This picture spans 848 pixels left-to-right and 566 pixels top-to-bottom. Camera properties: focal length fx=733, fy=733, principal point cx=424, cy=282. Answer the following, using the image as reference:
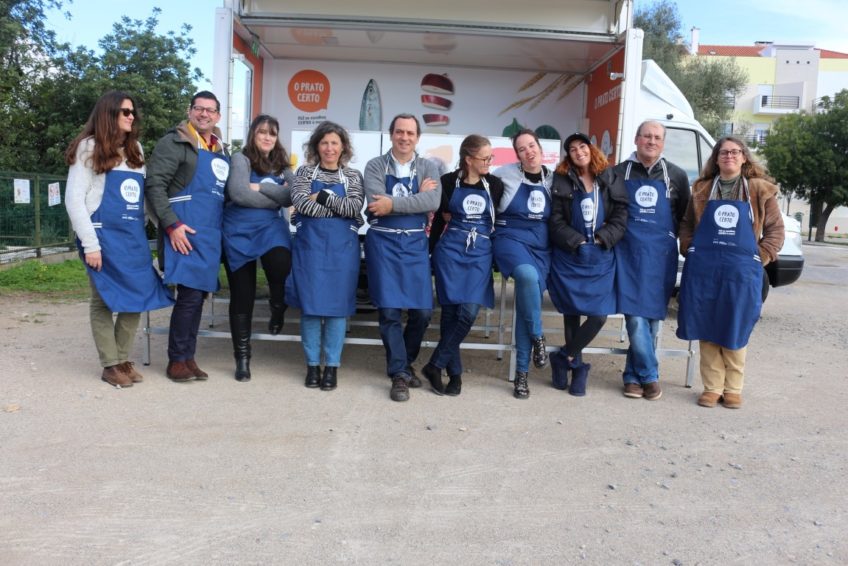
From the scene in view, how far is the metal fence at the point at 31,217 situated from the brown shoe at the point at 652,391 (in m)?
10.2

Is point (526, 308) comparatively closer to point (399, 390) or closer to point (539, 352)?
point (539, 352)

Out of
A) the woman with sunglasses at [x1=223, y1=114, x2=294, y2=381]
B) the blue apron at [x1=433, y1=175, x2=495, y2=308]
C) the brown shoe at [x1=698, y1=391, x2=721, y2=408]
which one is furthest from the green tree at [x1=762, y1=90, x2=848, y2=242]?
the woman with sunglasses at [x1=223, y1=114, x2=294, y2=381]

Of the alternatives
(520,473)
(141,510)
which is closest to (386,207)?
(520,473)

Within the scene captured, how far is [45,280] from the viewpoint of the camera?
35.0 ft

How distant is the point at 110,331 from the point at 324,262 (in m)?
1.52

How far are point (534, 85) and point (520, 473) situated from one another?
5.39 metres

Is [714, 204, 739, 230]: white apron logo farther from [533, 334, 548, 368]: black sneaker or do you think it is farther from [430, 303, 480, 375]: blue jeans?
[430, 303, 480, 375]: blue jeans

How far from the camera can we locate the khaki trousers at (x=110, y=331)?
16.2 feet

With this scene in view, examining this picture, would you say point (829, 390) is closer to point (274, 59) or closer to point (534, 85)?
point (534, 85)

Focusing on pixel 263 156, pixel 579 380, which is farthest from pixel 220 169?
pixel 579 380

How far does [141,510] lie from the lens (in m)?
3.12

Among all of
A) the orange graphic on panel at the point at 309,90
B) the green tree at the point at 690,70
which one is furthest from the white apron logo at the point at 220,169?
the green tree at the point at 690,70

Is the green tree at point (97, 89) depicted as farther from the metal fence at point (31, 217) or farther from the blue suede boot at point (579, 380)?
the blue suede boot at point (579, 380)

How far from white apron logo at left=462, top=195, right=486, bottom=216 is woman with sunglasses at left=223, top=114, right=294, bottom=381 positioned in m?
1.24
